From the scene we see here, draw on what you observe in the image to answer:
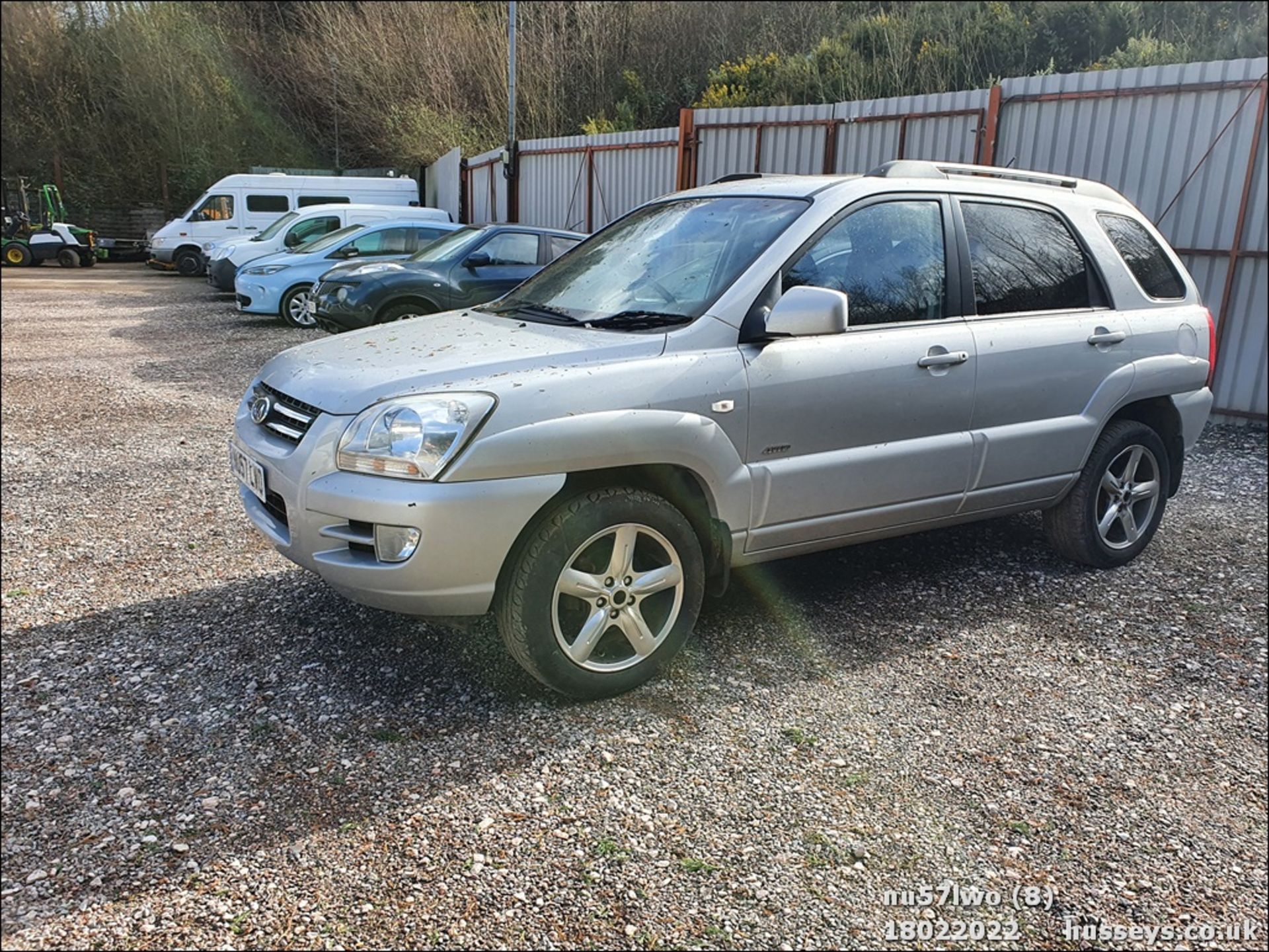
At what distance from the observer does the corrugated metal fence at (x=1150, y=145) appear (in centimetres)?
796

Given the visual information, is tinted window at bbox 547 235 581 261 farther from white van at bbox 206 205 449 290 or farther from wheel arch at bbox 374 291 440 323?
white van at bbox 206 205 449 290

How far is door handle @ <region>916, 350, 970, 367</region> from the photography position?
3.91 metres

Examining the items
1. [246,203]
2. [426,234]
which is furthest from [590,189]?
[246,203]

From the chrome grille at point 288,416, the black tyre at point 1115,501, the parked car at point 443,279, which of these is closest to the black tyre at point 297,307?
the parked car at point 443,279

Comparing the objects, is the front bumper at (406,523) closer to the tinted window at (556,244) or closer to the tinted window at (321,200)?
the tinted window at (556,244)

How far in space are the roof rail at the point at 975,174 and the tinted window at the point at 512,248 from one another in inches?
275

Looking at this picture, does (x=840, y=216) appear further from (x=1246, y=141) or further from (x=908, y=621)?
(x=1246, y=141)

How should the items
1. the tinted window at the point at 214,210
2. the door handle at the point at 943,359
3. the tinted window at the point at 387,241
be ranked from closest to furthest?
the door handle at the point at 943,359 → the tinted window at the point at 387,241 → the tinted window at the point at 214,210

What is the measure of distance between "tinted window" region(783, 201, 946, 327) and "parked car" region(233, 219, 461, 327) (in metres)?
10.3

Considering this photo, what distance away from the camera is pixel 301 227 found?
1736 cm

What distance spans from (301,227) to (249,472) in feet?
49.5

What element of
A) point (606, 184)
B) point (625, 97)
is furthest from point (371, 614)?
point (625, 97)

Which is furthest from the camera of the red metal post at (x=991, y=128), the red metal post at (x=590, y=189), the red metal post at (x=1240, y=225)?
the red metal post at (x=590, y=189)

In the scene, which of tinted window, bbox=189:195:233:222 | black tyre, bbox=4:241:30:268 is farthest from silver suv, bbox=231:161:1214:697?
black tyre, bbox=4:241:30:268
